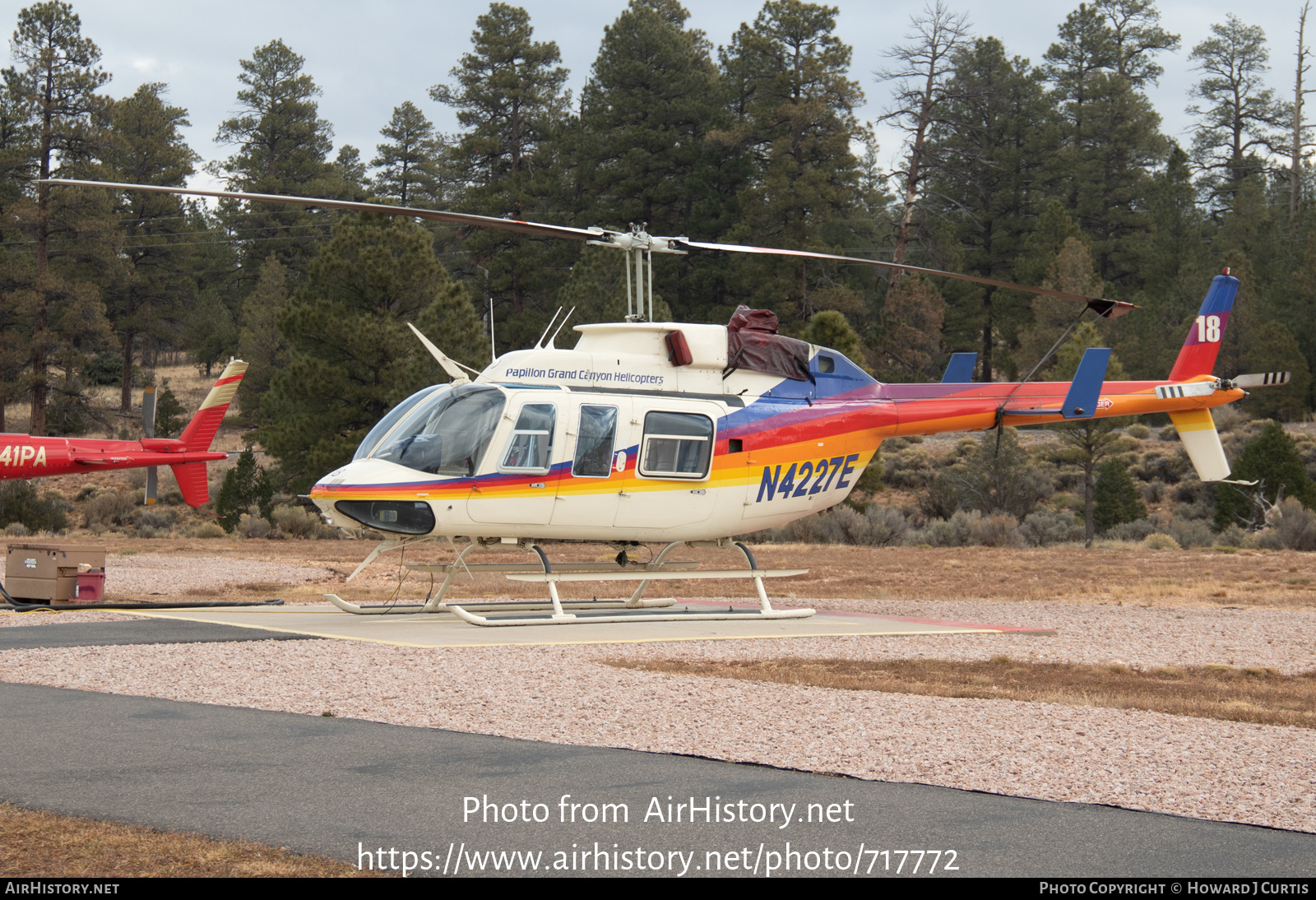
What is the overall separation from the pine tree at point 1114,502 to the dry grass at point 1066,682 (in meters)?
24.3

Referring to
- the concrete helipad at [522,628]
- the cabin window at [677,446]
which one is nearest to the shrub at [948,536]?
the concrete helipad at [522,628]

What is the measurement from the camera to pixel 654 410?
1316cm

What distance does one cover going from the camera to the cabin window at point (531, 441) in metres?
12.5

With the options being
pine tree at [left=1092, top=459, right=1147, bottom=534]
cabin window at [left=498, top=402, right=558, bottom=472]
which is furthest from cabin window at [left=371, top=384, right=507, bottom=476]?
pine tree at [left=1092, top=459, right=1147, bottom=534]

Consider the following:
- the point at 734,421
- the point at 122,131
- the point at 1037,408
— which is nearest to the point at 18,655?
the point at 734,421

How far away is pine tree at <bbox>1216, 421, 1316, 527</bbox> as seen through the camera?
1176 inches

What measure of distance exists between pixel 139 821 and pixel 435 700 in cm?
301

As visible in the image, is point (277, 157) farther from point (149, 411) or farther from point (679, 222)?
point (149, 411)

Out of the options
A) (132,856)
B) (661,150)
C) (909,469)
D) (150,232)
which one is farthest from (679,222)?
(132,856)

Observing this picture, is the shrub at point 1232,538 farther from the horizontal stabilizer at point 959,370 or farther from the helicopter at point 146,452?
Answer: the helicopter at point 146,452

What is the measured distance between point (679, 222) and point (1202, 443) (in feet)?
121

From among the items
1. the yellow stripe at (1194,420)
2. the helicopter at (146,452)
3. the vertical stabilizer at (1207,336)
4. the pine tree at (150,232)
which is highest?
A: the pine tree at (150,232)

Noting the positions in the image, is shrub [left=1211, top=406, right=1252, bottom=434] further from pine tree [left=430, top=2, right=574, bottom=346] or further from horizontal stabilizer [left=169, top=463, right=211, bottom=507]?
horizontal stabilizer [left=169, top=463, right=211, bottom=507]

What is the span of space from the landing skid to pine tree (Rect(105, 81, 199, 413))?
1807 inches
